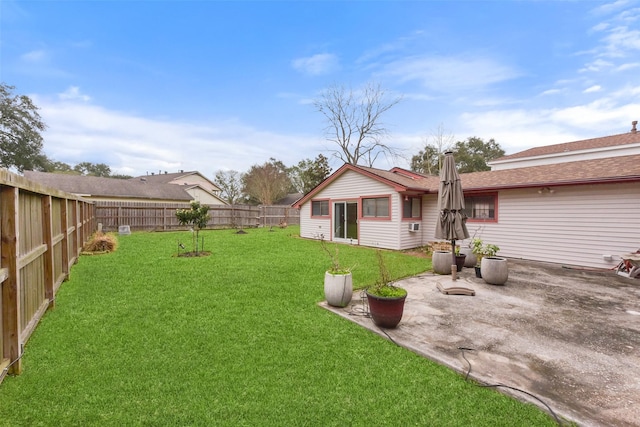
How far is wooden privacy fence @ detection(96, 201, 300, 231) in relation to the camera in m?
15.9

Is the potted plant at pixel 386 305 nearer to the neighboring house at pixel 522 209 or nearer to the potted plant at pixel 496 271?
the potted plant at pixel 496 271

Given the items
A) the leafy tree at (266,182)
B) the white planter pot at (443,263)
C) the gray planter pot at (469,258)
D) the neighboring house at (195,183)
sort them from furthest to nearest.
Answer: the leafy tree at (266,182) → the neighboring house at (195,183) → the gray planter pot at (469,258) → the white planter pot at (443,263)

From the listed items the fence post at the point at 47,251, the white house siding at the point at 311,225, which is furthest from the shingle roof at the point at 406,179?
the fence post at the point at 47,251

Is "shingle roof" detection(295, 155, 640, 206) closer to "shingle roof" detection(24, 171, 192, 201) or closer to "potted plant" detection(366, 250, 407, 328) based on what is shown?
"potted plant" detection(366, 250, 407, 328)

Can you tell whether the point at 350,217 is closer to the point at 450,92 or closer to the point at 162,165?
the point at 450,92

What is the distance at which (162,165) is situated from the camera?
45812 millimetres

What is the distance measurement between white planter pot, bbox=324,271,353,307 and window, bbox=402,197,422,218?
23.0 ft

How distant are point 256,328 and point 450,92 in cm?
1469

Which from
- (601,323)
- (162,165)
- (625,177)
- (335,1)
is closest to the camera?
(601,323)

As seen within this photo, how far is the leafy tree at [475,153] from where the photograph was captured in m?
35.1

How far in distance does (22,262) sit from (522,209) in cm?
1136

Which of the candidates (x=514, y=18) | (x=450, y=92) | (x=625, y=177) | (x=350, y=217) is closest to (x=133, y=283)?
(x=350, y=217)

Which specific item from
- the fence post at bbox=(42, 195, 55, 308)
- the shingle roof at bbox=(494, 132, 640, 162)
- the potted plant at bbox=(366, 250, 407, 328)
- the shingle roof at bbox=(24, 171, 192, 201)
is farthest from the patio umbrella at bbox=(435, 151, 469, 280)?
the shingle roof at bbox=(24, 171, 192, 201)

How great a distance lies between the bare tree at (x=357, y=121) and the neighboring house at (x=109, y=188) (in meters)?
17.0
